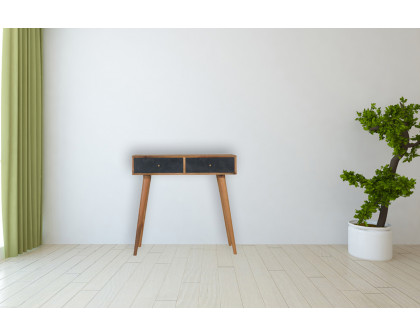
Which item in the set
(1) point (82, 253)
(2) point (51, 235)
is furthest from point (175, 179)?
(2) point (51, 235)

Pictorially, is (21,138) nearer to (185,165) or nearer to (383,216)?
(185,165)

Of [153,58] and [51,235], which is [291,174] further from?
[51,235]

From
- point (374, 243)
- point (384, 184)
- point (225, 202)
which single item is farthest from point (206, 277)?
point (384, 184)

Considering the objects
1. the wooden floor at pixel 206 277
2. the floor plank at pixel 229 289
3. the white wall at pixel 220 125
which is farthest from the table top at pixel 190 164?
the floor plank at pixel 229 289

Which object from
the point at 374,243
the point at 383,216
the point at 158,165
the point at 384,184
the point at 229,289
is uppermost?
the point at 158,165

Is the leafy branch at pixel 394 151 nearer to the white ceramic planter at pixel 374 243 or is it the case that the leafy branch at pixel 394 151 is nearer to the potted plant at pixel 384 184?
the potted plant at pixel 384 184

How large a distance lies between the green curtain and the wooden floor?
9.4 inches

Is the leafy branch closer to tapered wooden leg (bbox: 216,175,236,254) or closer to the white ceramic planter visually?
the white ceramic planter

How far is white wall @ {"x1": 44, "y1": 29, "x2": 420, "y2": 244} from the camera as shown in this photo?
3.28 meters

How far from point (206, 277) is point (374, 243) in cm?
137

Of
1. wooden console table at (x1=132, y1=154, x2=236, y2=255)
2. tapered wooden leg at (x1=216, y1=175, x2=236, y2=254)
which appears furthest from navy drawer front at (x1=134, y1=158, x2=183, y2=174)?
tapered wooden leg at (x1=216, y1=175, x2=236, y2=254)

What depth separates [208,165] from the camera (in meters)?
2.95

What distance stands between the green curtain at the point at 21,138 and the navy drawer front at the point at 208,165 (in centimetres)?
137

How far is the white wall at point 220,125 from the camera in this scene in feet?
10.8
